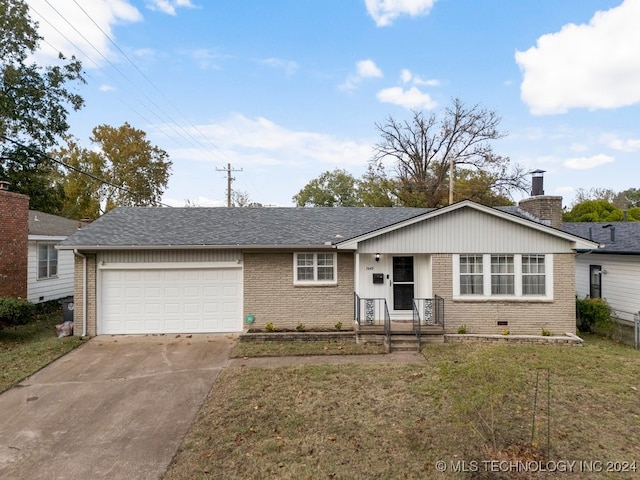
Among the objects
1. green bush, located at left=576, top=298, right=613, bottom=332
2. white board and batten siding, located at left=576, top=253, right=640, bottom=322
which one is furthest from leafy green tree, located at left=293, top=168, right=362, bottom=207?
green bush, located at left=576, top=298, right=613, bottom=332

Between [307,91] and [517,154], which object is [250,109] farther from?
[517,154]

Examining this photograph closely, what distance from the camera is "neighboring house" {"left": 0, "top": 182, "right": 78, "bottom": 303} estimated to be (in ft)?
42.1

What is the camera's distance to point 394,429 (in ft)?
17.6

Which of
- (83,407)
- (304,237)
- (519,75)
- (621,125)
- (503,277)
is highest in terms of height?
(519,75)

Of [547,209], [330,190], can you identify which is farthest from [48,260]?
[330,190]

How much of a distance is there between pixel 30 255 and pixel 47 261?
1.36 meters

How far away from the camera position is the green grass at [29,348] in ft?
26.2

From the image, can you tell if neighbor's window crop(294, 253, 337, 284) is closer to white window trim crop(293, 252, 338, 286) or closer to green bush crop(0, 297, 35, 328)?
white window trim crop(293, 252, 338, 286)

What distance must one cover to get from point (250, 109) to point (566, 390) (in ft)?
53.2

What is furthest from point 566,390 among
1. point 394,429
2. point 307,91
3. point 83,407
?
point 307,91

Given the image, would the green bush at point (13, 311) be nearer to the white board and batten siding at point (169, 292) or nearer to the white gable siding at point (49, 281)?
the white board and batten siding at point (169, 292)

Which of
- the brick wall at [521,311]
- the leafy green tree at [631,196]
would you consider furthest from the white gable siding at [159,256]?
the leafy green tree at [631,196]

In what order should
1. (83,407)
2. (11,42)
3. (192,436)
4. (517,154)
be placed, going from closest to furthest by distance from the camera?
(192,436) < (83,407) < (11,42) < (517,154)

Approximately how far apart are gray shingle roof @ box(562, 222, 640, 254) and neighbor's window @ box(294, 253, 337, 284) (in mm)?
9570
